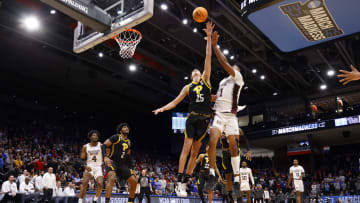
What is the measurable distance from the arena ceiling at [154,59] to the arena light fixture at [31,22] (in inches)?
10.2

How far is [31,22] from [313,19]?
1325 cm

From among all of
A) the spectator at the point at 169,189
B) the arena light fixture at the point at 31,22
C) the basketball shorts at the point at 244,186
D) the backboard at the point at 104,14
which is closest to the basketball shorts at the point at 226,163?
the basketball shorts at the point at 244,186

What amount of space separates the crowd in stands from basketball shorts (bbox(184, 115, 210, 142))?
6261mm

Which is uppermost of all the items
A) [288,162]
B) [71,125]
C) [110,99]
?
[110,99]

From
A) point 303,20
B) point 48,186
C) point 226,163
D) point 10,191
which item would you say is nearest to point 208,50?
point 226,163

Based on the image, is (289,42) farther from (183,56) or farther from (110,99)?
(110,99)

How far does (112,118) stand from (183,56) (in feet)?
35.2

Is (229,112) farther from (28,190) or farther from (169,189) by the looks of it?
(169,189)

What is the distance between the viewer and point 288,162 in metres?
29.7

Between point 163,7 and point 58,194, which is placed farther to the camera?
point 163,7

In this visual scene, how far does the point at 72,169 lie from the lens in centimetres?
1639

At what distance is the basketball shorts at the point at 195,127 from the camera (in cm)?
575

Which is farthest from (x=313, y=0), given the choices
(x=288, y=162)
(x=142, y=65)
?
(x=288, y=162)

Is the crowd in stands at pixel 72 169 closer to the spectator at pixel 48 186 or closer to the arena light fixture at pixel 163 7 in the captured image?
the spectator at pixel 48 186
